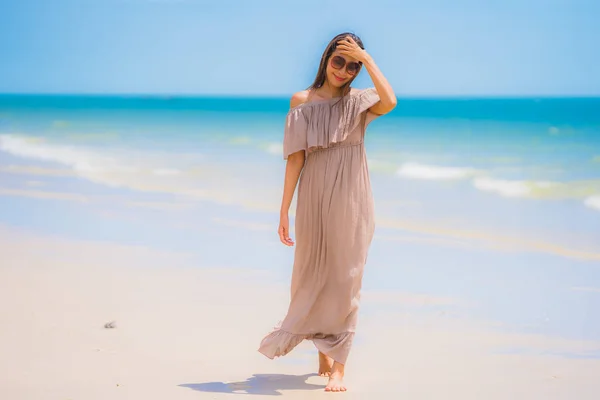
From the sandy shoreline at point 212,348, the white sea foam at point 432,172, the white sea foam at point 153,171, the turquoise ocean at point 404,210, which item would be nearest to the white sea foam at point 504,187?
the turquoise ocean at point 404,210

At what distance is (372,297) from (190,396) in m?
2.23

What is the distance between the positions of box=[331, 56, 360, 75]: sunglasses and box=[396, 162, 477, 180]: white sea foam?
30.2 ft

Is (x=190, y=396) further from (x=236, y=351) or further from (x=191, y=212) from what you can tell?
(x=191, y=212)

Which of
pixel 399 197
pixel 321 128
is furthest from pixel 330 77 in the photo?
pixel 399 197

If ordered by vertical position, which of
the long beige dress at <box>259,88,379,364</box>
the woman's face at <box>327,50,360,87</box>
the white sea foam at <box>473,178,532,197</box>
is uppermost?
the woman's face at <box>327,50,360,87</box>

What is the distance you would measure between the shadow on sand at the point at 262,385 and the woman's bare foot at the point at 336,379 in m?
0.09

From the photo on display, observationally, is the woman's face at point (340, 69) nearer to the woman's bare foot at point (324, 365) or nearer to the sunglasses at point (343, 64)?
the sunglasses at point (343, 64)

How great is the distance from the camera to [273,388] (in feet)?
12.9

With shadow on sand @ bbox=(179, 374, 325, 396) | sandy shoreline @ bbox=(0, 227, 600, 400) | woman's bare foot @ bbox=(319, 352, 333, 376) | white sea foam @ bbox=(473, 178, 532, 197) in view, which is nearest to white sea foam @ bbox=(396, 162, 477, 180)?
white sea foam @ bbox=(473, 178, 532, 197)

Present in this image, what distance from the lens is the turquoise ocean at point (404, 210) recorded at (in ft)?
19.8

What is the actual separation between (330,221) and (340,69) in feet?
2.37

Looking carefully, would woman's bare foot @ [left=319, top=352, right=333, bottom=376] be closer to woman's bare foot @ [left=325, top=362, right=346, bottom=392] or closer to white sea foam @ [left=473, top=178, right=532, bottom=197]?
woman's bare foot @ [left=325, top=362, right=346, bottom=392]

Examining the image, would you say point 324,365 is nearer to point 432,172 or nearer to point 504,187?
point 504,187

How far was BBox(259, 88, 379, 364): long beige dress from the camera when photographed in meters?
3.94
